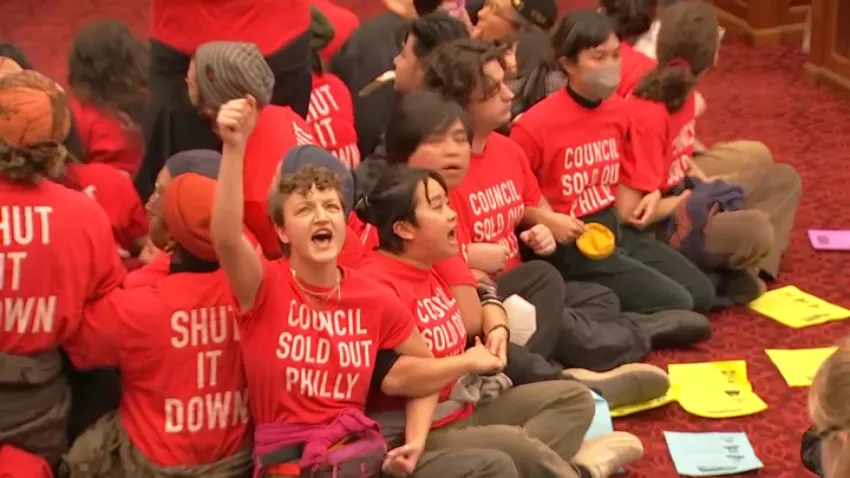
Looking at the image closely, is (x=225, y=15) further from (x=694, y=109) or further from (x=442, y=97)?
(x=694, y=109)

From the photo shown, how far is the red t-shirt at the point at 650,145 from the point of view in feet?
9.53

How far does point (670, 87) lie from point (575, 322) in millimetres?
724

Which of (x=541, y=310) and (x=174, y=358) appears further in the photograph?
(x=541, y=310)

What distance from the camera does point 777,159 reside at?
3.90 m

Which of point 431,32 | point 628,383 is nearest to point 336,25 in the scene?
point 431,32

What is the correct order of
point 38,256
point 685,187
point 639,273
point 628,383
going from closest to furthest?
point 38,256 → point 628,383 → point 639,273 → point 685,187

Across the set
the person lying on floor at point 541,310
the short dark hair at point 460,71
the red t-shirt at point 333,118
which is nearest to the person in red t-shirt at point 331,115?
the red t-shirt at point 333,118

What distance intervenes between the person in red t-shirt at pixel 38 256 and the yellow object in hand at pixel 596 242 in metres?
1.27

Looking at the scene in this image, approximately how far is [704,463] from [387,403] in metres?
0.73

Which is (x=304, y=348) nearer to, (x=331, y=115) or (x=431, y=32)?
(x=331, y=115)

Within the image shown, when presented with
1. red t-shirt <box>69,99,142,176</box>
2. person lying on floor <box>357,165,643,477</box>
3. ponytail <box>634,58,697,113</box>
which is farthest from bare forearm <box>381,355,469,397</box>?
ponytail <box>634,58,697,113</box>

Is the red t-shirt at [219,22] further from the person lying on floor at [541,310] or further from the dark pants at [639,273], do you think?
the dark pants at [639,273]

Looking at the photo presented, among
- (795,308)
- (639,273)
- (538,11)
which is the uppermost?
(538,11)

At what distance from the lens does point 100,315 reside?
1.88 meters
